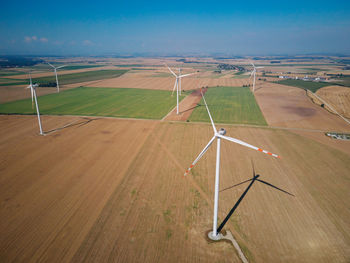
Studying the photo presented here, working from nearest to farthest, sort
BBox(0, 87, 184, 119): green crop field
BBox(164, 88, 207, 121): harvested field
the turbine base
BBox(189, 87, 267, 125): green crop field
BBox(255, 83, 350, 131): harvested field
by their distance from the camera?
the turbine base < BBox(255, 83, 350, 131): harvested field < BBox(189, 87, 267, 125): green crop field < BBox(164, 88, 207, 121): harvested field < BBox(0, 87, 184, 119): green crop field

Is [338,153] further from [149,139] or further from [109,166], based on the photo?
[109,166]

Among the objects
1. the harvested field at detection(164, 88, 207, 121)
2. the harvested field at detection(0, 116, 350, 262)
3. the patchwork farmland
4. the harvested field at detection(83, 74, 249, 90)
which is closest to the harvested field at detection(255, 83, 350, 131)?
the patchwork farmland

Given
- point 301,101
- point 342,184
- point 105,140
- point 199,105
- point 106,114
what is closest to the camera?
point 342,184

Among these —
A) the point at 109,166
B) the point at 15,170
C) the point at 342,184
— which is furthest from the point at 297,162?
the point at 15,170

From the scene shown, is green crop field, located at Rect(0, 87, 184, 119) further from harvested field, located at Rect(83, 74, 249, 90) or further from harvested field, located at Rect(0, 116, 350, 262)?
harvested field, located at Rect(83, 74, 249, 90)

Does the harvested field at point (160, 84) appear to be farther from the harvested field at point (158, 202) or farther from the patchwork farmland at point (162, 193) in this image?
the harvested field at point (158, 202)

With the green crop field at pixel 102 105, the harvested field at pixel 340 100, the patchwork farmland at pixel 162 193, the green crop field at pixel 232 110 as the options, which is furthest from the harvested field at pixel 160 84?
the patchwork farmland at pixel 162 193
